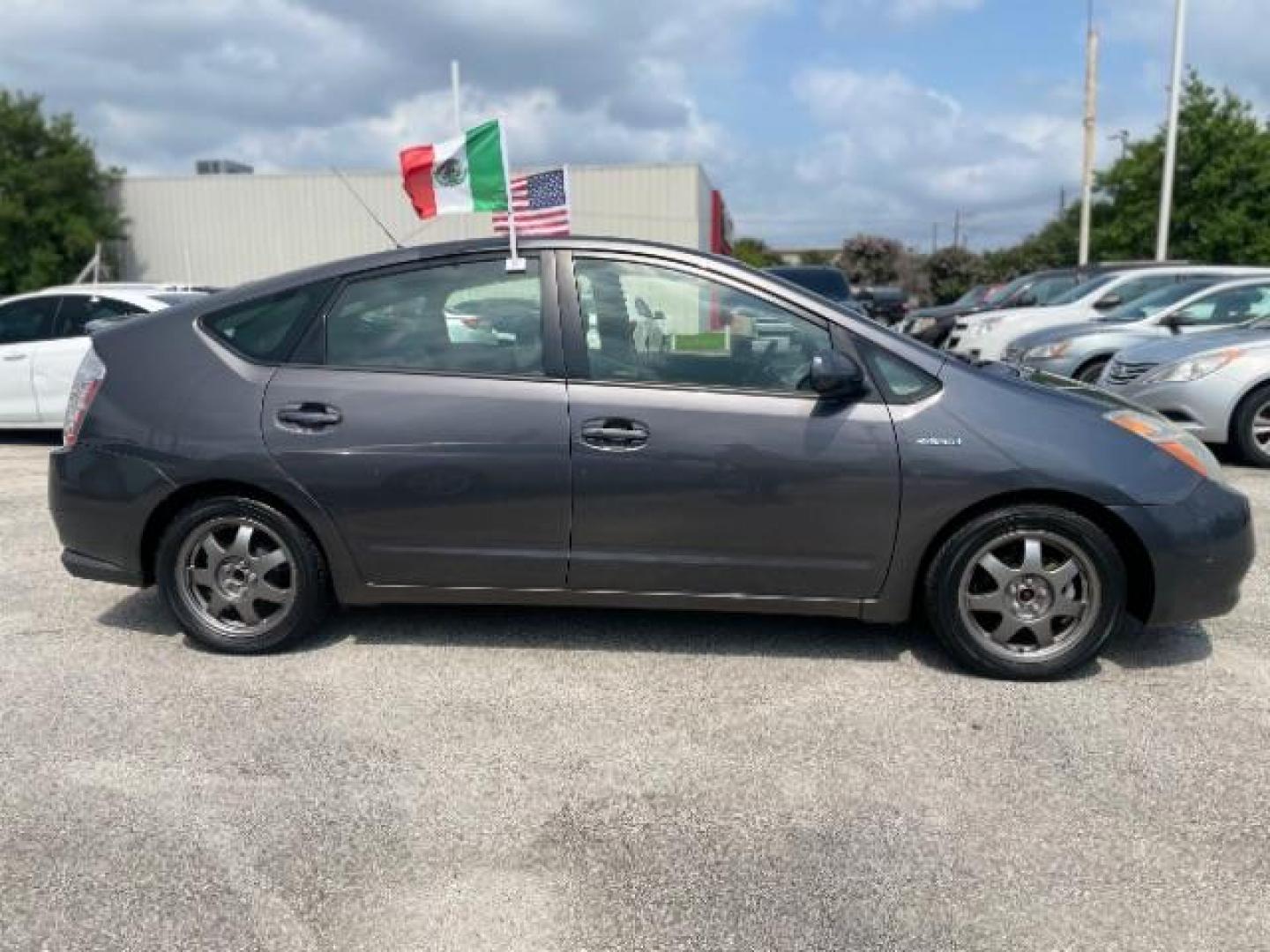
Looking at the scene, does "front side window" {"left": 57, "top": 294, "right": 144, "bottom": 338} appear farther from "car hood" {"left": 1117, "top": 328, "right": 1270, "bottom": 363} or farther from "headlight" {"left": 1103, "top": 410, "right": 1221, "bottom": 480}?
"car hood" {"left": 1117, "top": 328, "right": 1270, "bottom": 363}

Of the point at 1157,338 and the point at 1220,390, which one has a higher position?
the point at 1157,338

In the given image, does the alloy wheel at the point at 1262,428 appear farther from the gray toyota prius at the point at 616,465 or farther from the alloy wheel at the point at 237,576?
the alloy wheel at the point at 237,576

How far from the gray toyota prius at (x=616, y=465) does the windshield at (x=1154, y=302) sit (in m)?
7.65

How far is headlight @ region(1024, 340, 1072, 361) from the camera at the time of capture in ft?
33.2

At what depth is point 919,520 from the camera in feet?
12.0

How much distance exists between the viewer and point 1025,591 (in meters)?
3.72

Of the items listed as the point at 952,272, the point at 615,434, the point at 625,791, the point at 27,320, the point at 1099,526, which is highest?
the point at 952,272

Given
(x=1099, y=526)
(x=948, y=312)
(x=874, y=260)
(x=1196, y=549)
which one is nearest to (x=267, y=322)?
(x=1099, y=526)

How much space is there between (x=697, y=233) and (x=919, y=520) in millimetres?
26378

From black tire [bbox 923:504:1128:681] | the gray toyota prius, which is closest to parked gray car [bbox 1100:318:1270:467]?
the gray toyota prius

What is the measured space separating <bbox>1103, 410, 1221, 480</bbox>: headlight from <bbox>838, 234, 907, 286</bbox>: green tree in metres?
62.2

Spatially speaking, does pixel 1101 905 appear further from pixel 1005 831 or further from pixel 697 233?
pixel 697 233

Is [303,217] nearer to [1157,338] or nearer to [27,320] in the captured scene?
[27,320]

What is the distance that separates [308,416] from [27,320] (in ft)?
22.9
